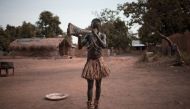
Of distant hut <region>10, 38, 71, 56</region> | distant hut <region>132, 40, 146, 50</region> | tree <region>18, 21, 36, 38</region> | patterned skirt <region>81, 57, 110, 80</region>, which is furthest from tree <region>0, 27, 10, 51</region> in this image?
patterned skirt <region>81, 57, 110, 80</region>

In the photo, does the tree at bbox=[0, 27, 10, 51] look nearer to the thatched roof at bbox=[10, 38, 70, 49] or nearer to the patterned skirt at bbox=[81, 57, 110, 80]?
the thatched roof at bbox=[10, 38, 70, 49]

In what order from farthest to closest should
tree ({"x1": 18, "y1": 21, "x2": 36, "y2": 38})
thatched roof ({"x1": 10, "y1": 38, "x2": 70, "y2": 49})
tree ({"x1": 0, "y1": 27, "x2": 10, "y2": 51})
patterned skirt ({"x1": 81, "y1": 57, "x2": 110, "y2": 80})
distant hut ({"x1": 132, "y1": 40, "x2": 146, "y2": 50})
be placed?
distant hut ({"x1": 132, "y1": 40, "x2": 146, "y2": 50}) < tree ({"x1": 18, "y1": 21, "x2": 36, "y2": 38}) < tree ({"x1": 0, "y1": 27, "x2": 10, "y2": 51}) < thatched roof ({"x1": 10, "y1": 38, "x2": 70, "y2": 49}) < patterned skirt ({"x1": 81, "y1": 57, "x2": 110, "y2": 80})

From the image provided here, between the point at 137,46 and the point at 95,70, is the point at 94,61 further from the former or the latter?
the point at 137,46

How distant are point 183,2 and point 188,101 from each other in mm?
11908

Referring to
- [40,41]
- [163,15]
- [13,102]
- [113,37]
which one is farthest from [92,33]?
[113,37]

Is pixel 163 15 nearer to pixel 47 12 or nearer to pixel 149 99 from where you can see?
pixel 149 99

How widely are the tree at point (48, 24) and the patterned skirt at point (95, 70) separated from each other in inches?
2114

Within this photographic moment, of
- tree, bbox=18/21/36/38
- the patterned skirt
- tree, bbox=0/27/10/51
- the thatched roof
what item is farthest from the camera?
tree, bbox=18/21/36/38

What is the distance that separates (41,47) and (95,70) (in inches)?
1366

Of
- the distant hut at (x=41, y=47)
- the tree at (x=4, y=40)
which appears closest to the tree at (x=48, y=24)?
the tree at (x=4, y=40)

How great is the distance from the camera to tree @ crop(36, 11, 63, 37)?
57.2 m

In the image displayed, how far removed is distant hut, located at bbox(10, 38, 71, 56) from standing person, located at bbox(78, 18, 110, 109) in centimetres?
3233

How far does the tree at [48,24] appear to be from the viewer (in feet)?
188

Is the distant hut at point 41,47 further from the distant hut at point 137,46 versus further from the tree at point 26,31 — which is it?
the distant hut at point 137,46
